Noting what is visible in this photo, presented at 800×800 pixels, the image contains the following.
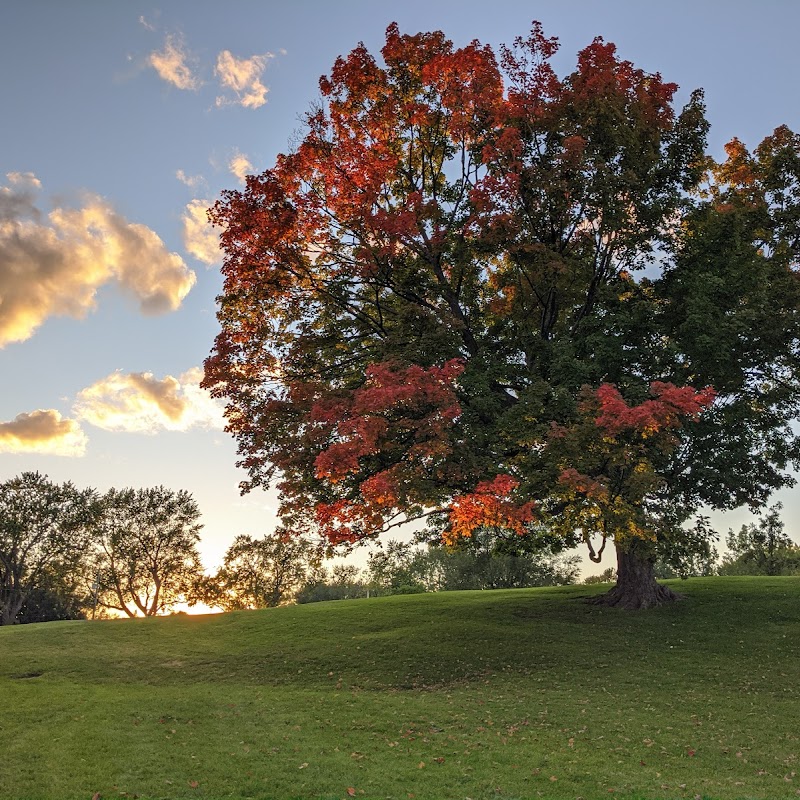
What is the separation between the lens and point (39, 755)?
14195 millimetres

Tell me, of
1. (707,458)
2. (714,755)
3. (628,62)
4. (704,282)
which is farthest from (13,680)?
(628,62)

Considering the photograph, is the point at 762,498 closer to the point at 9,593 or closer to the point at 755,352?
the point at 755,352

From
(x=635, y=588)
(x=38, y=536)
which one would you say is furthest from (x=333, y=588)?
(x=635, y=588)

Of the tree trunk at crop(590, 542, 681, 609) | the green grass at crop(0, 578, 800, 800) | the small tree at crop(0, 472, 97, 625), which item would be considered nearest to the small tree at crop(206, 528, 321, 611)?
the small tree at crop(0, 472, 97, 625)

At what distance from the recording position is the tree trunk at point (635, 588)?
2647 centimetres

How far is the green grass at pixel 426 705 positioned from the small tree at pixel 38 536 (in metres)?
29.0

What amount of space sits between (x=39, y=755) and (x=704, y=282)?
71.1ft

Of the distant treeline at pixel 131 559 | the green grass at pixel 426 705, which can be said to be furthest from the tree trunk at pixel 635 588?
the distant treeline at pixel 131 559

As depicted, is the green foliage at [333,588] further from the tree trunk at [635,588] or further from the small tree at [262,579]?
the tree trunk at [635,588]

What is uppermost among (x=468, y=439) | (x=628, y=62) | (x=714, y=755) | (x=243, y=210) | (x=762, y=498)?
(x=628, y=62)

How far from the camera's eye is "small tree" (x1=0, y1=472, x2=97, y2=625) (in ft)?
185

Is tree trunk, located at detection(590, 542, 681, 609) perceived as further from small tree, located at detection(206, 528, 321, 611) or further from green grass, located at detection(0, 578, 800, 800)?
small tree, located at detection(206, 528, 321, 611)

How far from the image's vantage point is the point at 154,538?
2184 inches

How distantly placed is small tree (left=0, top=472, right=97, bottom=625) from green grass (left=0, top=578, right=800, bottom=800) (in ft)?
95.3
